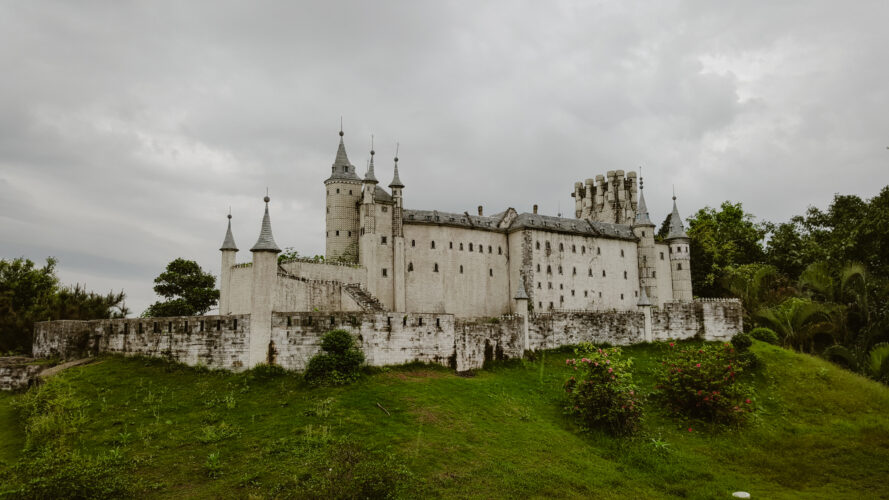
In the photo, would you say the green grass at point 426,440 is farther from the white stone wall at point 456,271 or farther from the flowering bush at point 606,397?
the white stone wall at point 456,271

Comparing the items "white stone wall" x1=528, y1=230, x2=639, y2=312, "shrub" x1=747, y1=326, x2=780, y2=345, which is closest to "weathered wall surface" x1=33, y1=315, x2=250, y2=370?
"white stone wall" x1=528, y1=230, x2=639, y2=312

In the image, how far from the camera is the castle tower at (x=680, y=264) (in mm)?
65000

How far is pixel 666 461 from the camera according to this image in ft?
92.9

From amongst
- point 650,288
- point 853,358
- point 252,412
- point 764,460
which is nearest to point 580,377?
point 764,460

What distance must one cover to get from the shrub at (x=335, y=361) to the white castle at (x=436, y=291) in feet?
2.90

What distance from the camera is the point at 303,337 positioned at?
34.2 meters

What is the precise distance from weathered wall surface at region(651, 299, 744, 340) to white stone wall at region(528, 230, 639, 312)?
12.6 m

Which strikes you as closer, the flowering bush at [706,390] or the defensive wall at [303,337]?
the flowering bush at [706,390]

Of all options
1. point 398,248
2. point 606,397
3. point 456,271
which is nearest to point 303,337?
point 606,397

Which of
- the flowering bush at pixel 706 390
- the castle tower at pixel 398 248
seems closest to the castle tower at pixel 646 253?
the castle tower at pixel 398 248

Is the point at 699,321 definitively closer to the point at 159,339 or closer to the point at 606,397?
the point at 606,397

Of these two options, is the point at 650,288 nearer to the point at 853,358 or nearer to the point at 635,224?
the point at 635,224

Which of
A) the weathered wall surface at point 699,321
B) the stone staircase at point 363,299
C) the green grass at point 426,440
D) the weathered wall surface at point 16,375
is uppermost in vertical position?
the stone staircase at point 363,299

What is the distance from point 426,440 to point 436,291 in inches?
1235
